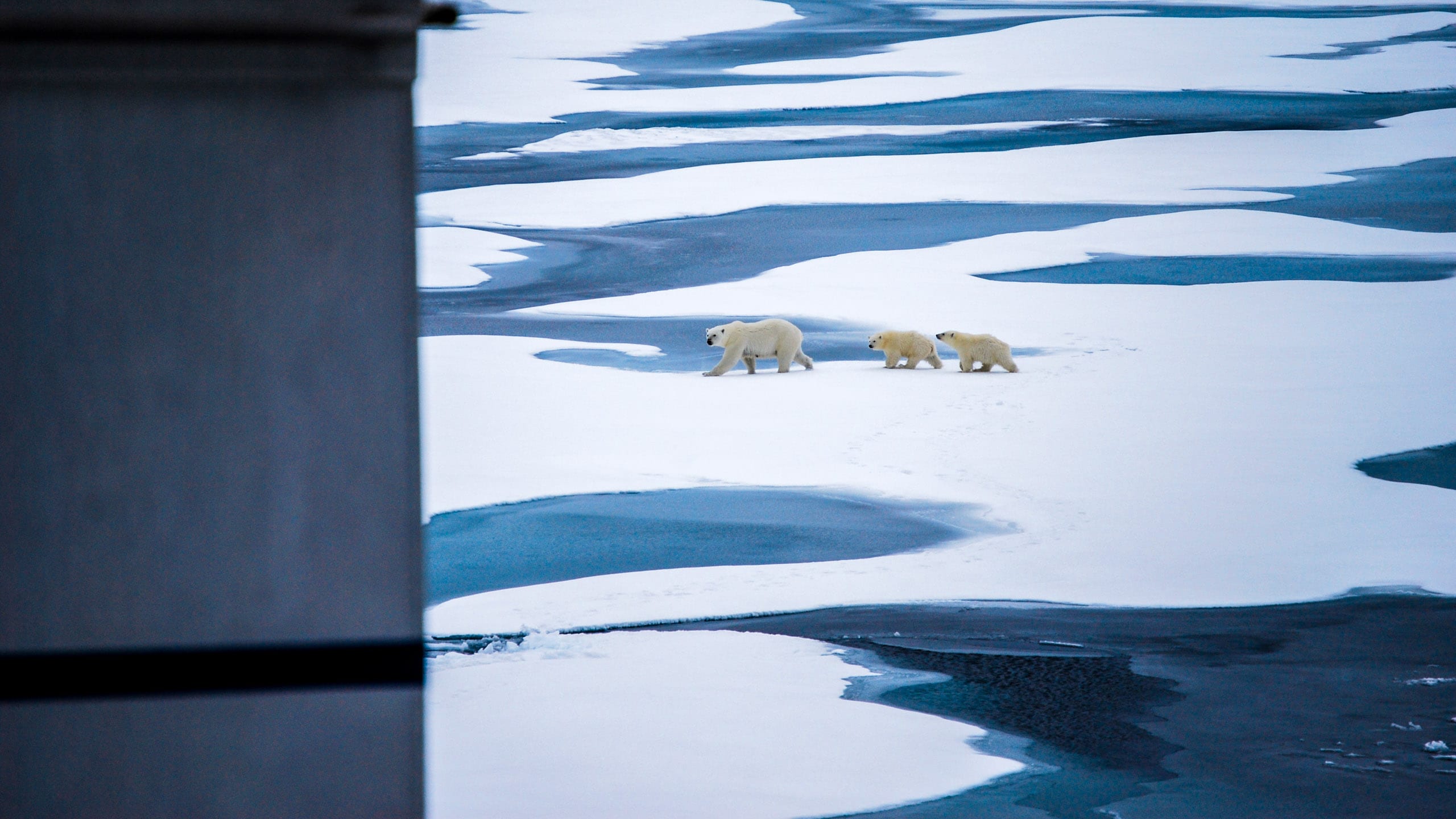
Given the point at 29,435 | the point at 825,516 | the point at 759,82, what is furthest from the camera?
the point at 759,82

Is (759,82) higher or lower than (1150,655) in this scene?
higher

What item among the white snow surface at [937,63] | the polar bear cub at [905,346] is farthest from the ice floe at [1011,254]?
the white snow surface at [937,63]

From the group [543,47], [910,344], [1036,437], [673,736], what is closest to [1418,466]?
[1036,437]

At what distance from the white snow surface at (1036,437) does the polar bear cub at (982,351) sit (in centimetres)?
7

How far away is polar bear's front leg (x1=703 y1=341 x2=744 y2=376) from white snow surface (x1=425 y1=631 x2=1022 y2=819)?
307 centimetres

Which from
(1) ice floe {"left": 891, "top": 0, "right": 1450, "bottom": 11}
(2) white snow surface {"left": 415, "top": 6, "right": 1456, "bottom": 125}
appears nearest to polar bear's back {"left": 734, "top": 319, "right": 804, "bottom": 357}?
(2) white snow surface {"left": 415, "top": 6, "right": 1456, "bottom": 125}

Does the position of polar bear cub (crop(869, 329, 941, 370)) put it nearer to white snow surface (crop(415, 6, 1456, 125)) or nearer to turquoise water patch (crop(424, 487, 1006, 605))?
turquoise water patch (crop(424, 487, 1006, 605))

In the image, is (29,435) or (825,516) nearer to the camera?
(29,435)

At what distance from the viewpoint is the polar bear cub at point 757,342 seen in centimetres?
627

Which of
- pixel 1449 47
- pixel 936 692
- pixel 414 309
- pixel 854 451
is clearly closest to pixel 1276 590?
pixel 936 692

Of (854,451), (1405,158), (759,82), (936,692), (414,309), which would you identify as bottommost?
(936,692)

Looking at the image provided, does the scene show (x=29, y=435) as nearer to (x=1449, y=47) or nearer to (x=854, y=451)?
(x=854, y=451)

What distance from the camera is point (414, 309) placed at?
127 centimetres

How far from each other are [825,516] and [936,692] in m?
1.36
